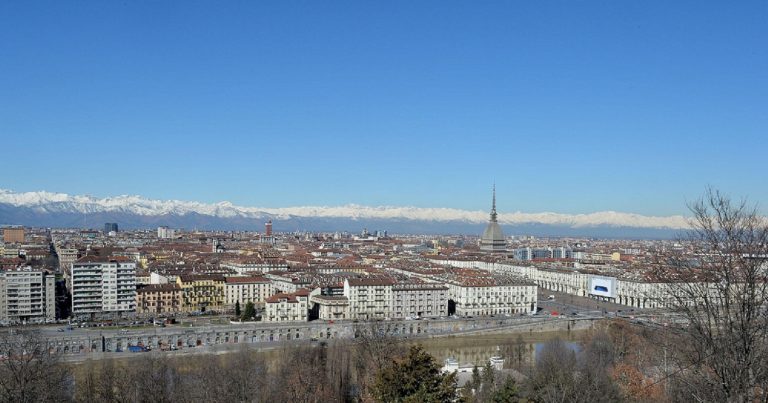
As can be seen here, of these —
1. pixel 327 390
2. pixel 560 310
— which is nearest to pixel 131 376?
pixel 327 390

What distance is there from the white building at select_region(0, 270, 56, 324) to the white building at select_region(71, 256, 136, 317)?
1299 millimetres

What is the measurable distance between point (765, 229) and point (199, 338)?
25165 millimetres

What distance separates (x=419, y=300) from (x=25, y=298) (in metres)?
18.7

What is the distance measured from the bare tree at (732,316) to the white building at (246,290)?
3397 cm

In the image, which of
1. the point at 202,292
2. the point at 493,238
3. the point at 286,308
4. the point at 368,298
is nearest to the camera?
the point at 286,308

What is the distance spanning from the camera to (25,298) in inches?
1227

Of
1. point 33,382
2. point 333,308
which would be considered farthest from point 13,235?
point 33,382

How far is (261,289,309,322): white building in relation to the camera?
32.2m

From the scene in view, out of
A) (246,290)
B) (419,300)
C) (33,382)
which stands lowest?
(419,300)

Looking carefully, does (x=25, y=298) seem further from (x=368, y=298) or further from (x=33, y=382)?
(x=33, y=382)

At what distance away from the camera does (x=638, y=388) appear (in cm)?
1645

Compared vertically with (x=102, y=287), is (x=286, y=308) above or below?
below

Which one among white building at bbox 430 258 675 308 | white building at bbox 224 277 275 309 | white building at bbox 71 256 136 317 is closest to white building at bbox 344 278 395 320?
white building at bbox 224 277 275 309

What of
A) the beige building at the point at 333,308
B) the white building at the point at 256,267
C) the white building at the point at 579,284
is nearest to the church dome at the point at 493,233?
the white building at the point at 579,284
